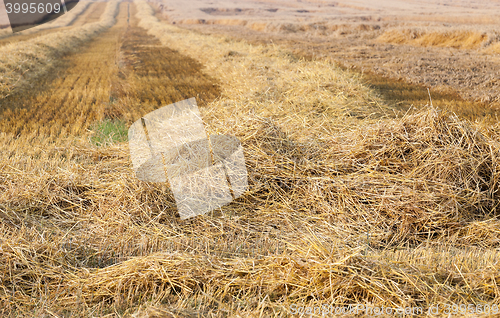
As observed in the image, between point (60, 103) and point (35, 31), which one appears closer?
point (60, 103)

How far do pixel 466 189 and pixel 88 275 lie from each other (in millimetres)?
3473

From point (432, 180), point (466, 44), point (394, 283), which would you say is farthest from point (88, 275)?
point (466, 44)

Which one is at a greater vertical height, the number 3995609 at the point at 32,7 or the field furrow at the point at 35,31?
the number 3995609 at the point at 32,7

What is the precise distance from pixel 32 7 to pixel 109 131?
48482 millimetres

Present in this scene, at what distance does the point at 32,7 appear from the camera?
42906 mm

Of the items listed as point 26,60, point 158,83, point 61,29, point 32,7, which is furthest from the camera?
point 32,7

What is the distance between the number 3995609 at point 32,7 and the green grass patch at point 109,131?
42088mm

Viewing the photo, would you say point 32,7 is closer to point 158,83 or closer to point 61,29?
point 61,29

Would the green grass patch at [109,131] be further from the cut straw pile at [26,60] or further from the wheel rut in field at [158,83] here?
the cut straw pile at [26,60]

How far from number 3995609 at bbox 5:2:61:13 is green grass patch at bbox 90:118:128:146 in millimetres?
42088

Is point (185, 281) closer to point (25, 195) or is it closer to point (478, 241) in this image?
point (25, 195)

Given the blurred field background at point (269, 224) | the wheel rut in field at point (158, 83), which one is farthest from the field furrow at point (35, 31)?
the blurred field background at point (269, 224)

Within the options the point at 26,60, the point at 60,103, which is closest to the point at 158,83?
the point at 60,103

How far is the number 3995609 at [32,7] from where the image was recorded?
3903 cm
